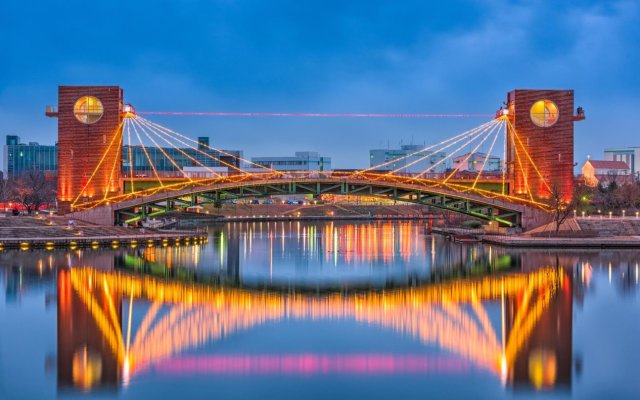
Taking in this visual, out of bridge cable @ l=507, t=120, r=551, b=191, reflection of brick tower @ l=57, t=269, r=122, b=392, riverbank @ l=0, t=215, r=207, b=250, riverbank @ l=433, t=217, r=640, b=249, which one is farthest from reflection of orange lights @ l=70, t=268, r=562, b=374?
bridge cable @ l=507, t=120, r=551, b=191

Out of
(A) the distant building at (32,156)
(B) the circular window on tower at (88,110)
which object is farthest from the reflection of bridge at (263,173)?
(A) the distant building at (32,156)

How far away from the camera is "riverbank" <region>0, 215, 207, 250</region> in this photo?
55000mm

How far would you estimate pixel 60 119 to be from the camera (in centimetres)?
6444

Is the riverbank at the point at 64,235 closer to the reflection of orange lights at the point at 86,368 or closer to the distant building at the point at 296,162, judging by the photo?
the reflection of orange lights at the point at 86,368

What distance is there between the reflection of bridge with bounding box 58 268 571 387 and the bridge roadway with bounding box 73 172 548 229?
21.3 m

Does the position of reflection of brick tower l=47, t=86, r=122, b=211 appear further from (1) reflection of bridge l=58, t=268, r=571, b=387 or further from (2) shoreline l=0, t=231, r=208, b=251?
(1) reflection of bridge l=58, t=268, r=571, b=387

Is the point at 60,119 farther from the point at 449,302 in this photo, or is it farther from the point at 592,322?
the point at 592,322

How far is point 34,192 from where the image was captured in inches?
3393

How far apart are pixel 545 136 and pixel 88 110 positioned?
3804 cm

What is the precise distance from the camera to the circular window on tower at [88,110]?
6400cm

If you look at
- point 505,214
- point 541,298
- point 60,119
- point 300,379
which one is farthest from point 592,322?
point 60,119

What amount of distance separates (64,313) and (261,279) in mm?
13831

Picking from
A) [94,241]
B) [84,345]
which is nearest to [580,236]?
[94,241]

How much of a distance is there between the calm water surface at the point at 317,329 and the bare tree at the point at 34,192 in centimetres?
3843
